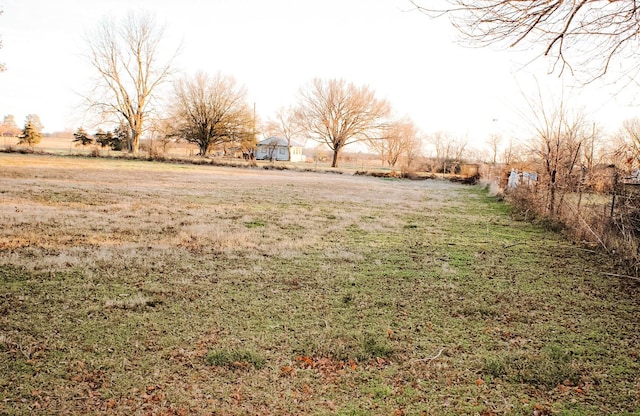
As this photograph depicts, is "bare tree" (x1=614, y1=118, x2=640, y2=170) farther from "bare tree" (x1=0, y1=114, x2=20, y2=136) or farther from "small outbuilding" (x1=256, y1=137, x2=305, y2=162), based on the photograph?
"bare tree" (x1=0, y1=114, x2=20, y2=136)

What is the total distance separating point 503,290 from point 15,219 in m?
8.32

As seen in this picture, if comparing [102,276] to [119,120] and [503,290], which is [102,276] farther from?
[119,120]

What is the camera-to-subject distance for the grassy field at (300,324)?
281cm

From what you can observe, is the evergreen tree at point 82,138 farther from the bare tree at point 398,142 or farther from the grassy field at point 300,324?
the grassy field at point 300,324

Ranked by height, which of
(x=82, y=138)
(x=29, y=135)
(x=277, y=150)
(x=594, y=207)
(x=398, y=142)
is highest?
(x=398, y=142)

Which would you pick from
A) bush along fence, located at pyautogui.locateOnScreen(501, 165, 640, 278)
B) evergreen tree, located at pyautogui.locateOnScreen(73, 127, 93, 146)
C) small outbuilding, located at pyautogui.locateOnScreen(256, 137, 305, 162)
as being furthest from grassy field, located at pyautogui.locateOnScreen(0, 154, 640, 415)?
small outbuilding, located at pyautogui.locateOnScreen(256, 137, 305, 162)

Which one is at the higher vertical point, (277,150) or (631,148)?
(277,150)

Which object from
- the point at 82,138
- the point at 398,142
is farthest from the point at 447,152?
the point at 82,138

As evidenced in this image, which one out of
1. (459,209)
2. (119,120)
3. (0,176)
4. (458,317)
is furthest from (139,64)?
(458,317)

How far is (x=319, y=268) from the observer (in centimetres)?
596

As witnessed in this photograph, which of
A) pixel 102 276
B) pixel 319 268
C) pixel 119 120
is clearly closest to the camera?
pixel 102 276

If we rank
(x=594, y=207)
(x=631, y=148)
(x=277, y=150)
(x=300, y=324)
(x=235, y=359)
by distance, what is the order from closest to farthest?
(x=235, y=359)
(x=300, y=324)
(x=631, y=148)
(x=594, y=207)
(x=277, y=150)

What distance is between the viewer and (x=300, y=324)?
399cm

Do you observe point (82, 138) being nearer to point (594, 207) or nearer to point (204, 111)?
point (204, 111)
